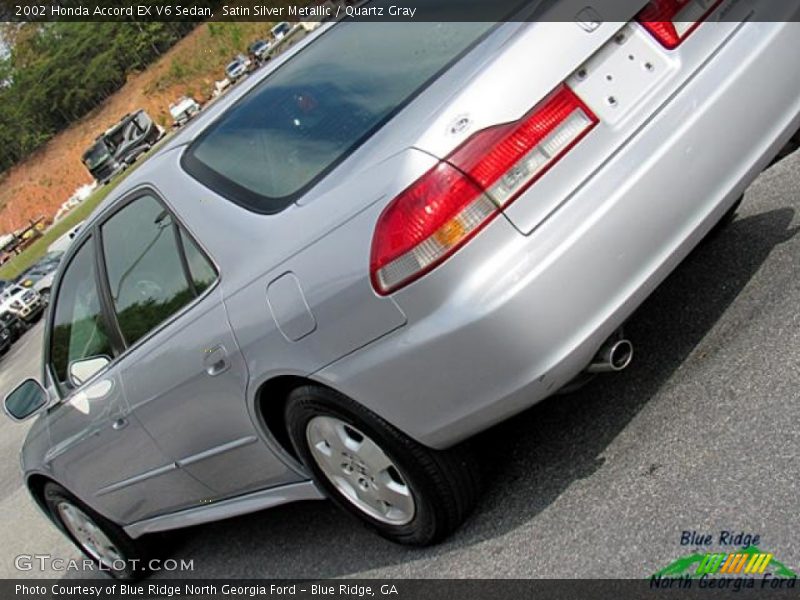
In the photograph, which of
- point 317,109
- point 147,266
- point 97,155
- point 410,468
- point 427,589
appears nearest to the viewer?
point 410,468

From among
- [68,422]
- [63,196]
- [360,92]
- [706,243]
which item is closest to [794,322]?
[706,243]

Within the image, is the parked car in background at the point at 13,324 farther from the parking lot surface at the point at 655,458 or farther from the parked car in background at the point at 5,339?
the parking lot surface at the point at 655,458

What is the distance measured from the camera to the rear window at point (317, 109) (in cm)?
308

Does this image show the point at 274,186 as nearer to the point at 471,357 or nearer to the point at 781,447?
the point at 471,357

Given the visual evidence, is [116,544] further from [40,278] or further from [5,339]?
[40,278]

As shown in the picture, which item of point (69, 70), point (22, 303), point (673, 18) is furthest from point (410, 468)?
point (69, 70)

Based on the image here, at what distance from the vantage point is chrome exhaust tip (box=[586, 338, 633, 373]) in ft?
9.21

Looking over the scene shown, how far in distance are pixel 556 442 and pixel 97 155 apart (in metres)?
51.0

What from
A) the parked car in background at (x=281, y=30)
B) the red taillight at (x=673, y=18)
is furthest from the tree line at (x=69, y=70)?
the red taillight at (x=673, y=18)

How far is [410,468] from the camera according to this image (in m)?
3.03

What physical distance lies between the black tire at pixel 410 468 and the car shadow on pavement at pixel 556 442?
11cm

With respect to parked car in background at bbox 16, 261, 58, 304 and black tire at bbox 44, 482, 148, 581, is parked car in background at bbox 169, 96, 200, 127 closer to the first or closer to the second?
parked car in background at bbox 16, 261, 58, 304

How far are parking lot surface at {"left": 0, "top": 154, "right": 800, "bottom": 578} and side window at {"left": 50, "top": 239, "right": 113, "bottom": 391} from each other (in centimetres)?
121

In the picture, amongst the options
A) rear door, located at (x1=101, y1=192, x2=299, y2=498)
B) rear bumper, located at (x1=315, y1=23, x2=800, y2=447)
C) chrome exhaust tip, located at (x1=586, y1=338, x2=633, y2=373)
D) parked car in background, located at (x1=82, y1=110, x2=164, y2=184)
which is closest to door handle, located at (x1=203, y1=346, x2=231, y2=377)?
rear door, located at (x1=101, y1=192, x2=299, y2=498)
